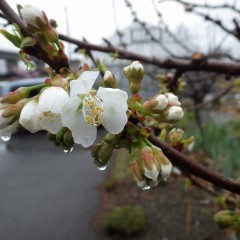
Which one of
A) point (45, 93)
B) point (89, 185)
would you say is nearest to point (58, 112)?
point (45, 93)

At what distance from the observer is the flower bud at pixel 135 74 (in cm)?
73

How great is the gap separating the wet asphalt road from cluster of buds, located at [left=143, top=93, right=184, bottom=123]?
4001 mm

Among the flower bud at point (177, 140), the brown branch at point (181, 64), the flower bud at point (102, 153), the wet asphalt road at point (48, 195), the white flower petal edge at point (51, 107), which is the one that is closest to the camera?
the white flower petal edge at point (51, 107)

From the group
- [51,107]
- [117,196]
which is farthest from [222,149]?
[51,107]

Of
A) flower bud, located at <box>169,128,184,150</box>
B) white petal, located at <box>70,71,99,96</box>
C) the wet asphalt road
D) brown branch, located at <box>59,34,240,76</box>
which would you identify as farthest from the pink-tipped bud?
the wet asphalt road

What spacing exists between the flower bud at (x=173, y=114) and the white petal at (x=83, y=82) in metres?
0.18

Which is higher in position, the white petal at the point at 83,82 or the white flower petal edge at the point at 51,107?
the white petal at the point at 83,82

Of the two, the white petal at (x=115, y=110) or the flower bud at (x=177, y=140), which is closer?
the white petal at (x=115, y=110)

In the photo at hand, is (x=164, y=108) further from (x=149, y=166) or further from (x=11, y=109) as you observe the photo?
(x=11, y=109)

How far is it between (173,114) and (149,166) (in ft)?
0.39


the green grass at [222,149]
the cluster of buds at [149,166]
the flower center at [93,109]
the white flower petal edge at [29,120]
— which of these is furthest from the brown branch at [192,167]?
the green grass at [222,149]

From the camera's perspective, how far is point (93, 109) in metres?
0.66

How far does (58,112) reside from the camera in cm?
60

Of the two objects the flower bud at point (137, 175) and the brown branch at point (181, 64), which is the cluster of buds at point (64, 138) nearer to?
the flower bud at point (137, 175)
